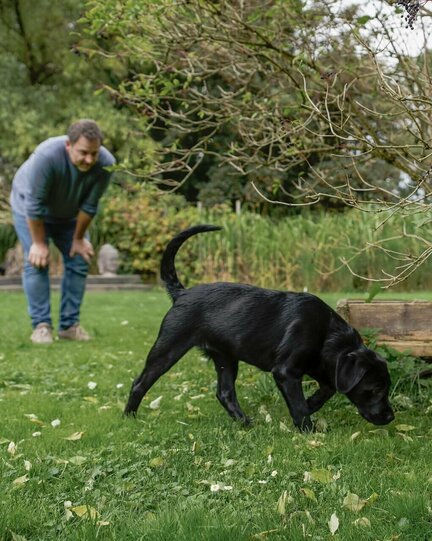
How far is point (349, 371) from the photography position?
3.65m

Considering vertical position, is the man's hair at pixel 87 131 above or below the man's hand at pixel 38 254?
above

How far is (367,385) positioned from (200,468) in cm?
103

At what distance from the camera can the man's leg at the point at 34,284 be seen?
7.45m

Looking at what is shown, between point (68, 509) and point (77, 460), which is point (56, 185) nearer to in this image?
point (77, 460)

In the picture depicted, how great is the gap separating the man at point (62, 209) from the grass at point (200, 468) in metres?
2.22

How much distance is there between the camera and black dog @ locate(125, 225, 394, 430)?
3.66 m

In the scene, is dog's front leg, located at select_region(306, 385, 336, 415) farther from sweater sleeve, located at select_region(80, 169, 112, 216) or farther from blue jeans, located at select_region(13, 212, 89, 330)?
blue jeans, located at select_region(13, 212, 89, 330)

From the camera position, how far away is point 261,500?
106 inches

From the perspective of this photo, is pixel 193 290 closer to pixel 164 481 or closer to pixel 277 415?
pixel 277 415

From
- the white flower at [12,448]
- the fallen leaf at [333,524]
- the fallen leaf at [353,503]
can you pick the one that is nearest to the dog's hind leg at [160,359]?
the white flower at [12,448]

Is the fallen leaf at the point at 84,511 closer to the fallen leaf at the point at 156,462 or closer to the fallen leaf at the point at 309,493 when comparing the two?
the fallen leaf at the point at 156,462

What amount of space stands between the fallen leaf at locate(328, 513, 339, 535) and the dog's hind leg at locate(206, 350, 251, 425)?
161cm

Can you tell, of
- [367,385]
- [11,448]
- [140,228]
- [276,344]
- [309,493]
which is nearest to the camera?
[309,493]

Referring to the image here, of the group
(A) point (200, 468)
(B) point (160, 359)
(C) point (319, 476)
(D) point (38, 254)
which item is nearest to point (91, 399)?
(B) point (160, 359)
